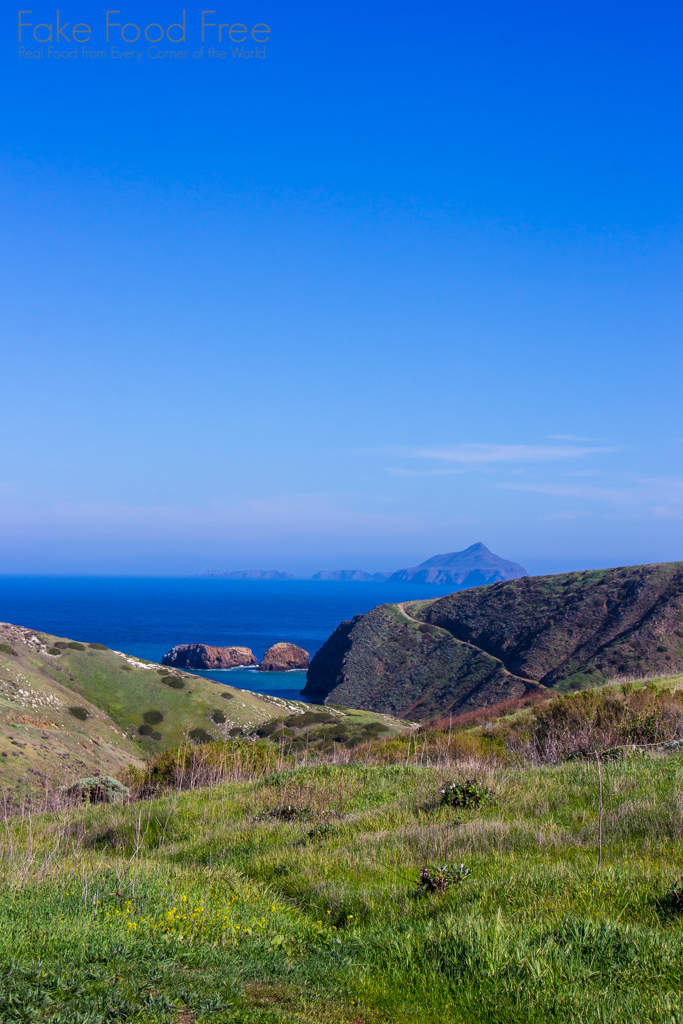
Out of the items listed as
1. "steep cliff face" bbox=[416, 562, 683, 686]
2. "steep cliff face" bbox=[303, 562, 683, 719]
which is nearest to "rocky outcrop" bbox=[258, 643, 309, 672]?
"steep cliff face" bbox=[303, 562, 683, 719]

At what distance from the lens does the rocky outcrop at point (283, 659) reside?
12750 centimetres

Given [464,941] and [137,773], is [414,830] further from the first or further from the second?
[137,773]

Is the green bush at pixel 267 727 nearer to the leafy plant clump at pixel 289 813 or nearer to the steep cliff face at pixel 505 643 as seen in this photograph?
the steep cliff face at pixel 505 643

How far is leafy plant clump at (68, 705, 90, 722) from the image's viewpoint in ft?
128

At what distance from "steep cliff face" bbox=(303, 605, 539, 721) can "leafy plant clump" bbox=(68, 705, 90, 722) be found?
163ft

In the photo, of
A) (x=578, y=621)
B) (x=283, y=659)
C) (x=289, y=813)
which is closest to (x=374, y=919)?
(x=289, y=813)

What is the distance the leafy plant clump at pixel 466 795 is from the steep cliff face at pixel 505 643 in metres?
64.7

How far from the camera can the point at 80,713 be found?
39.3 meters

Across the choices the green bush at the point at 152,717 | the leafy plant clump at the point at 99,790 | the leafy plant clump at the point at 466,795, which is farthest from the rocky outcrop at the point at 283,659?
the leafy plant clump at the point at 466,795

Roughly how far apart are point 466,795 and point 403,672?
9378cm

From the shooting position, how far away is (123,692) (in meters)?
48.8

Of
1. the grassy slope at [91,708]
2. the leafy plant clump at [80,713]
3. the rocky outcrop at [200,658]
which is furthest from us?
the rocky outcrop at [200,658]

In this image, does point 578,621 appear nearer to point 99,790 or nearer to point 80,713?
point 80,713

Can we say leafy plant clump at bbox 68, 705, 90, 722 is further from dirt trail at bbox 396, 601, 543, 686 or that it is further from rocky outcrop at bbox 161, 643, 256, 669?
rocky outcrop at bbox 161, 643, 256, 669
